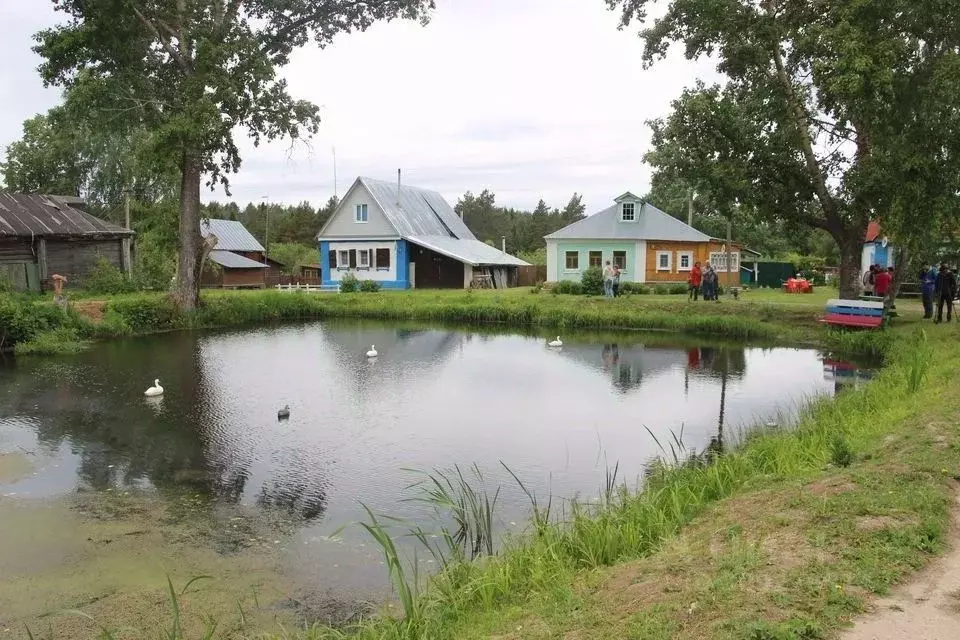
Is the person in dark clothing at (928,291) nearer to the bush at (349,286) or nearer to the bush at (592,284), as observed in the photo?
the bush at (592,284)

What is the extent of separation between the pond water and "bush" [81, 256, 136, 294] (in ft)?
31.3

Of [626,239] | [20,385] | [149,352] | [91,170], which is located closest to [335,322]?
[149,352]

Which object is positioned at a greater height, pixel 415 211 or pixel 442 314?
pixel 415 211

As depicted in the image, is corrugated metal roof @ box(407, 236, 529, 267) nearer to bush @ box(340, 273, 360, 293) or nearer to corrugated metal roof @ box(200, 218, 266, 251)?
bush @ box(340, 273, 360, 293)

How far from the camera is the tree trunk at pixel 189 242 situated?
25.2 meters

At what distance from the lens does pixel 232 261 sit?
4428cm

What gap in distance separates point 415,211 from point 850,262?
25258 mm

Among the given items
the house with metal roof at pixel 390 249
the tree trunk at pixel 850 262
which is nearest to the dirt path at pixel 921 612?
the tree trunk at pixel 850 262

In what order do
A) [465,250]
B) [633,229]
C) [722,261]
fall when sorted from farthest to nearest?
[465,250], [722,261], [633,229]

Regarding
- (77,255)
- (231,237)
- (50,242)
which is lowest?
(77,255)

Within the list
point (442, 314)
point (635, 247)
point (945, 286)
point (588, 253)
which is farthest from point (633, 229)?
point (945, 286)

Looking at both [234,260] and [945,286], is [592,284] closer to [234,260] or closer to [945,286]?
[945,286]

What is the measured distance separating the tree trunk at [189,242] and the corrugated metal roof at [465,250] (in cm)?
Answer: 1317

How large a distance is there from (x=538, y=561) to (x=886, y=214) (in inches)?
642
